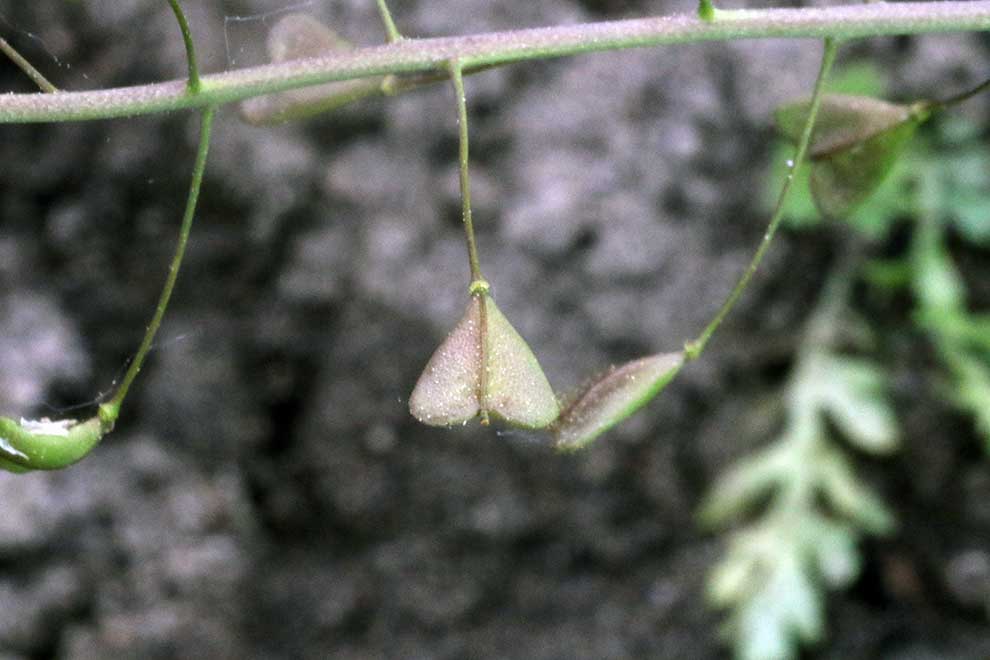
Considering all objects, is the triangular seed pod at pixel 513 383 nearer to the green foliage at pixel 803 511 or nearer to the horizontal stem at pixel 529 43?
the horizontal stem at pixel 529 43

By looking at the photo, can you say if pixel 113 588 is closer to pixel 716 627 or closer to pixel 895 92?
pixel 716 627

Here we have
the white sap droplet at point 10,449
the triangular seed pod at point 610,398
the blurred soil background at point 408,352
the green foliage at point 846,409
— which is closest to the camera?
the white sap droplet at point 10,449

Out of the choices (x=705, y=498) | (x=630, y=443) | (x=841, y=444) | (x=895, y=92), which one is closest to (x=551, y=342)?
(x=630, y=443)

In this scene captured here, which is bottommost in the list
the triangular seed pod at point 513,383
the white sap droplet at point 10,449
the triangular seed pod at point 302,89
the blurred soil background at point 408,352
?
the triangular seed pod at point 513,383

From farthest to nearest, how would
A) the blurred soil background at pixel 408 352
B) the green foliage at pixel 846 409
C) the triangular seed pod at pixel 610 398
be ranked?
the green foliage at pixel 846 409 → the blurred soil background at pixel 408 352 → the triangular seed pod at pixel 610 398

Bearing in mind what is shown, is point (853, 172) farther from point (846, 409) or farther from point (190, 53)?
point (846, 409)

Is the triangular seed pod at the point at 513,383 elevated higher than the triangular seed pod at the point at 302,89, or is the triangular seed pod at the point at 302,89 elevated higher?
the triangular seed pod at the point at 302,89

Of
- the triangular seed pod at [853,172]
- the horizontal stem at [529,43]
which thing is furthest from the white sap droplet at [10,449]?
the triangular seed pod at [853,172]

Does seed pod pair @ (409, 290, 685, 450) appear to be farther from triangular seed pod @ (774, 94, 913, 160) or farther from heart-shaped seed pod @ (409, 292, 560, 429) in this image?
triangular seed pod @ (774, 94, 913, 160)
